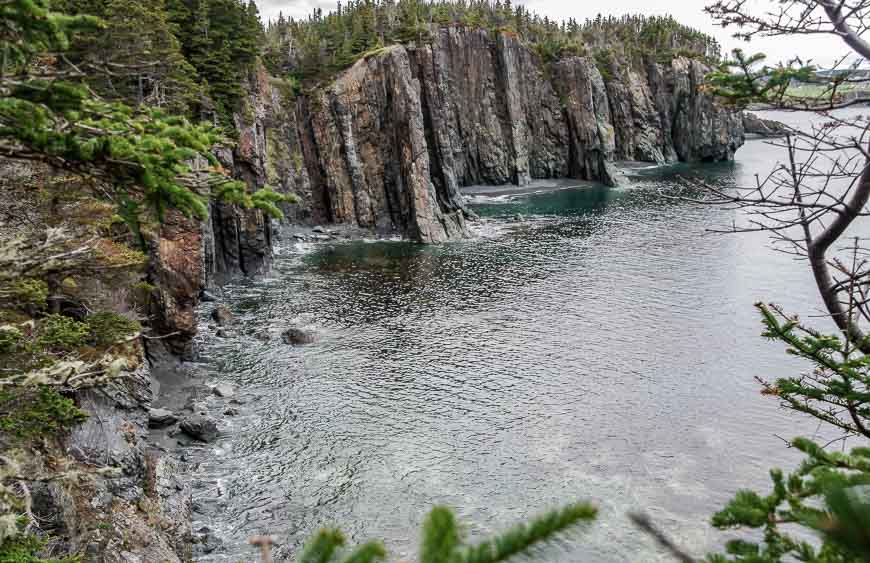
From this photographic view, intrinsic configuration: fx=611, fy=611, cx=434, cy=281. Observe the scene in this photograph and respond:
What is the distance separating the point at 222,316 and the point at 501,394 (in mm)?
24421

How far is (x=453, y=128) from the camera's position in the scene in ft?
363

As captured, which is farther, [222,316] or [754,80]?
[222,316]

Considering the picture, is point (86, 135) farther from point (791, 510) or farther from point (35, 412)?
point (791, 510)

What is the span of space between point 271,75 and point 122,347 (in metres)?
70.0

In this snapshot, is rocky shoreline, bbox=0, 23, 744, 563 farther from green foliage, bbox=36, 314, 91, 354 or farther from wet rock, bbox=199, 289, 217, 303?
green foliage, bbox=36, 314, 91, 354

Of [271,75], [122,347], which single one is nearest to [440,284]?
[122,347]

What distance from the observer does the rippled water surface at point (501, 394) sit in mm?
27781

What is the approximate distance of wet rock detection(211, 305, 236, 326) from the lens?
161 feet

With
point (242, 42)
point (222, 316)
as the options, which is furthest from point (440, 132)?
point (222, 316)

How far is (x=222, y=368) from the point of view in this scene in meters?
41.3

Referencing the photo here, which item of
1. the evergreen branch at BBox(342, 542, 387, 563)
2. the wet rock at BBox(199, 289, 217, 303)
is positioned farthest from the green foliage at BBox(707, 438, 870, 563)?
the wet rock at BBox(199, 289, 217, 303)

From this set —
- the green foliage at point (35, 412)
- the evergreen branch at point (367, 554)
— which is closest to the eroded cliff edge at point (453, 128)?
the green foliage at point (35, 412)

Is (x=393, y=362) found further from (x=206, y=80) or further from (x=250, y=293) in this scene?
(x=206, y=80)

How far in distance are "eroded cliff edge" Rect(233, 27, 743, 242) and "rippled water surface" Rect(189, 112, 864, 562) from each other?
1783cm
